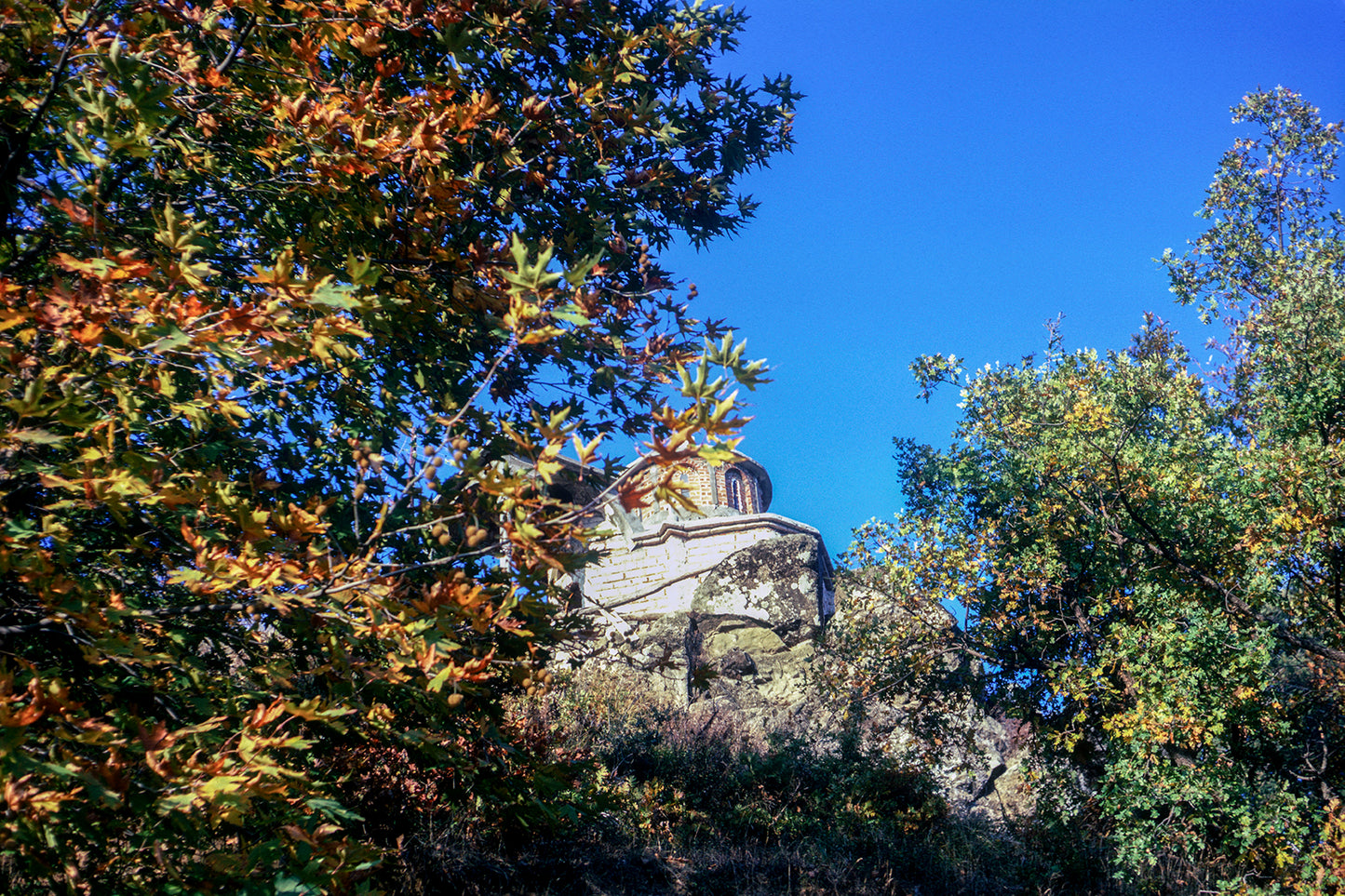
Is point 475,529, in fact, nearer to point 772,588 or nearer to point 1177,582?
point 1177,582

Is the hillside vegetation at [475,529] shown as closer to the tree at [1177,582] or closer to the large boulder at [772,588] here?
the tree at [1177,582]

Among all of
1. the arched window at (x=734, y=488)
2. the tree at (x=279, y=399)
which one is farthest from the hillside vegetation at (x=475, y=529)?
the arched window at (x=734, y=488)

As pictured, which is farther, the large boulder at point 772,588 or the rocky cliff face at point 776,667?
the large boulder at point 772,588

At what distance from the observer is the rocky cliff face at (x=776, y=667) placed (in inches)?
517

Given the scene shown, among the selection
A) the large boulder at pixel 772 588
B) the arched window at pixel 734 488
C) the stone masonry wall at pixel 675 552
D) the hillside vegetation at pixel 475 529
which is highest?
the arched window at pixel 734 488

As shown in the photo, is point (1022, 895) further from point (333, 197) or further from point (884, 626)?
point (333, 197)

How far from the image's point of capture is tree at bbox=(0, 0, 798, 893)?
265 cm

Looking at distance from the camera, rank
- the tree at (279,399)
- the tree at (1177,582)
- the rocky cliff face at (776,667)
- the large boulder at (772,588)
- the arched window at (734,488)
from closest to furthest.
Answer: the tree at (279,399)
the tree at (1177,582)
the rocky cliff face at (776,667)
the large boulder at (772,588)
the arched window at (734,488)

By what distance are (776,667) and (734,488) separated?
15.1 m

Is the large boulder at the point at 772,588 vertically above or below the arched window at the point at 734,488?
below

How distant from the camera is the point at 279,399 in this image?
14.2 ft

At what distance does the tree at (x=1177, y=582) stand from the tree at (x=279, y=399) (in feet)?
24.4

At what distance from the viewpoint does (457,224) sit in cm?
491

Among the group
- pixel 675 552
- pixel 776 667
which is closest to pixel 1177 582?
pixel 776 667
